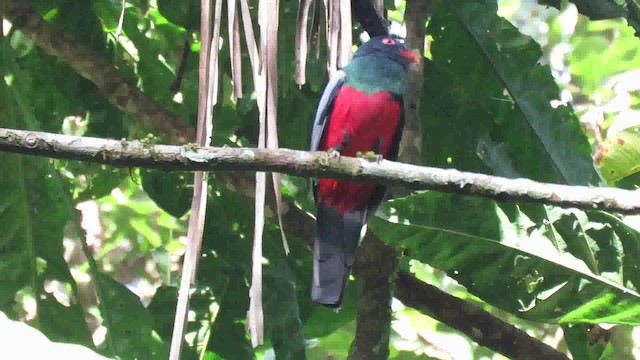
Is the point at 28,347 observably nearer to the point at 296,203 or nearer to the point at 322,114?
the point at 322,114

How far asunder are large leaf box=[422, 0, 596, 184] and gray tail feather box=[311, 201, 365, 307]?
16.3 inches

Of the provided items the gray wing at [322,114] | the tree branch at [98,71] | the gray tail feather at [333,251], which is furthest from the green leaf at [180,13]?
the gray tail feather at [333,251]

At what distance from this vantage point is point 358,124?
134 inches

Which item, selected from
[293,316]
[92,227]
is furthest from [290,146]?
[92,227]

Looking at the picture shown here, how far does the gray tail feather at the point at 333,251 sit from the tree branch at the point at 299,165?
110cm

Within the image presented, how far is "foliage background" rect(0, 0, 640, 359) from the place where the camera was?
2.72 metres

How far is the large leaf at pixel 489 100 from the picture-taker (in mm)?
3281

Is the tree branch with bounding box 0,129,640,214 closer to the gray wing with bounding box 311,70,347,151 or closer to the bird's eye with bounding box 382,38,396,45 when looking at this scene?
the gray wing with bounding box 311,70,347,151

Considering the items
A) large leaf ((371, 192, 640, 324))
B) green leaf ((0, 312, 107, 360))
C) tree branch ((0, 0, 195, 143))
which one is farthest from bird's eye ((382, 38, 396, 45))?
green leaf ((0, 312, 107, 360))

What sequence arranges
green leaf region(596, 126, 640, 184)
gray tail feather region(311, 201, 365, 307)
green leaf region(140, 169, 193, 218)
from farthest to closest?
green leaf region(140, 169, 193, 218) → green leaf region(596, 126, 640, 184) → gray tail feather region(311, 201, 365, 307)

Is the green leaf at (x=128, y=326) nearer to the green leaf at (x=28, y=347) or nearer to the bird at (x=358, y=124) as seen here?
the bird at (x=358, y=124)

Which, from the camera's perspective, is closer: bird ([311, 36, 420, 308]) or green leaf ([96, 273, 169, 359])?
green leaf ([96, 273, 169, 359])

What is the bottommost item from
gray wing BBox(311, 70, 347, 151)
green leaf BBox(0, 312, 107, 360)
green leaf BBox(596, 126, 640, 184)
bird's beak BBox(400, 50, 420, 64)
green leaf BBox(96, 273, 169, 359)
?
green leaf BBox(96, 273, 169, 359)

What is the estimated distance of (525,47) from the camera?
3400 mm
